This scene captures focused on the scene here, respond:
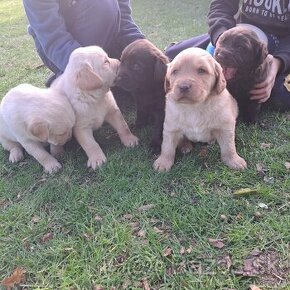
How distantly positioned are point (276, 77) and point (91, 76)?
1945mm

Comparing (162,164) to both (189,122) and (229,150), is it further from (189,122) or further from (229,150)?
(229,150)

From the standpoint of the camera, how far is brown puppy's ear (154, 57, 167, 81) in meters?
3.42

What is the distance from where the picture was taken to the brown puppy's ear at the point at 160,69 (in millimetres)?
3424

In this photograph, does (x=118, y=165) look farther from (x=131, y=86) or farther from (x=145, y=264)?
(x=145, y=264)

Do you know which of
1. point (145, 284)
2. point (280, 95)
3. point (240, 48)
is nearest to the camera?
point (145, 284)

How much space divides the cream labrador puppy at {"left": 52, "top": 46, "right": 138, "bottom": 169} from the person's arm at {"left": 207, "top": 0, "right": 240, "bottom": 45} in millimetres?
1140

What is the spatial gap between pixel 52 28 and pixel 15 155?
1.33 m

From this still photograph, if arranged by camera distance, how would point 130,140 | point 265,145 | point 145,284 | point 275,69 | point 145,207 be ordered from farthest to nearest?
1. point 275,69
2. point 130,140
3. point 265,145
4. point 145,207
5. point 145,284

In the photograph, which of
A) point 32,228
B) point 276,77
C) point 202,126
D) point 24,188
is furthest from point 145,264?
point 276,77

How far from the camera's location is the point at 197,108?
9.79ft

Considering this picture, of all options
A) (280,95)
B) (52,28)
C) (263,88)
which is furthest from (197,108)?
(52,28)

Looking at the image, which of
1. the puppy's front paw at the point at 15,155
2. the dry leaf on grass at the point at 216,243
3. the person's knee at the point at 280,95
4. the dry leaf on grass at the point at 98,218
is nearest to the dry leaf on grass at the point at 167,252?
the dry leaf on grass at the point at 216,243

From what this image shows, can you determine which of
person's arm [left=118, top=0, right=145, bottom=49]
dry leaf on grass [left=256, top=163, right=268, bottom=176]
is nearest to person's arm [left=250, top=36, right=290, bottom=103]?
dry leaf on grass [left=256, top=163, right=268, bottom=176]

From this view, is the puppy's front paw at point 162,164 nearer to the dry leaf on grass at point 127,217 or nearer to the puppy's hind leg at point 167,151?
the puppy's hind leg at point 167,151
